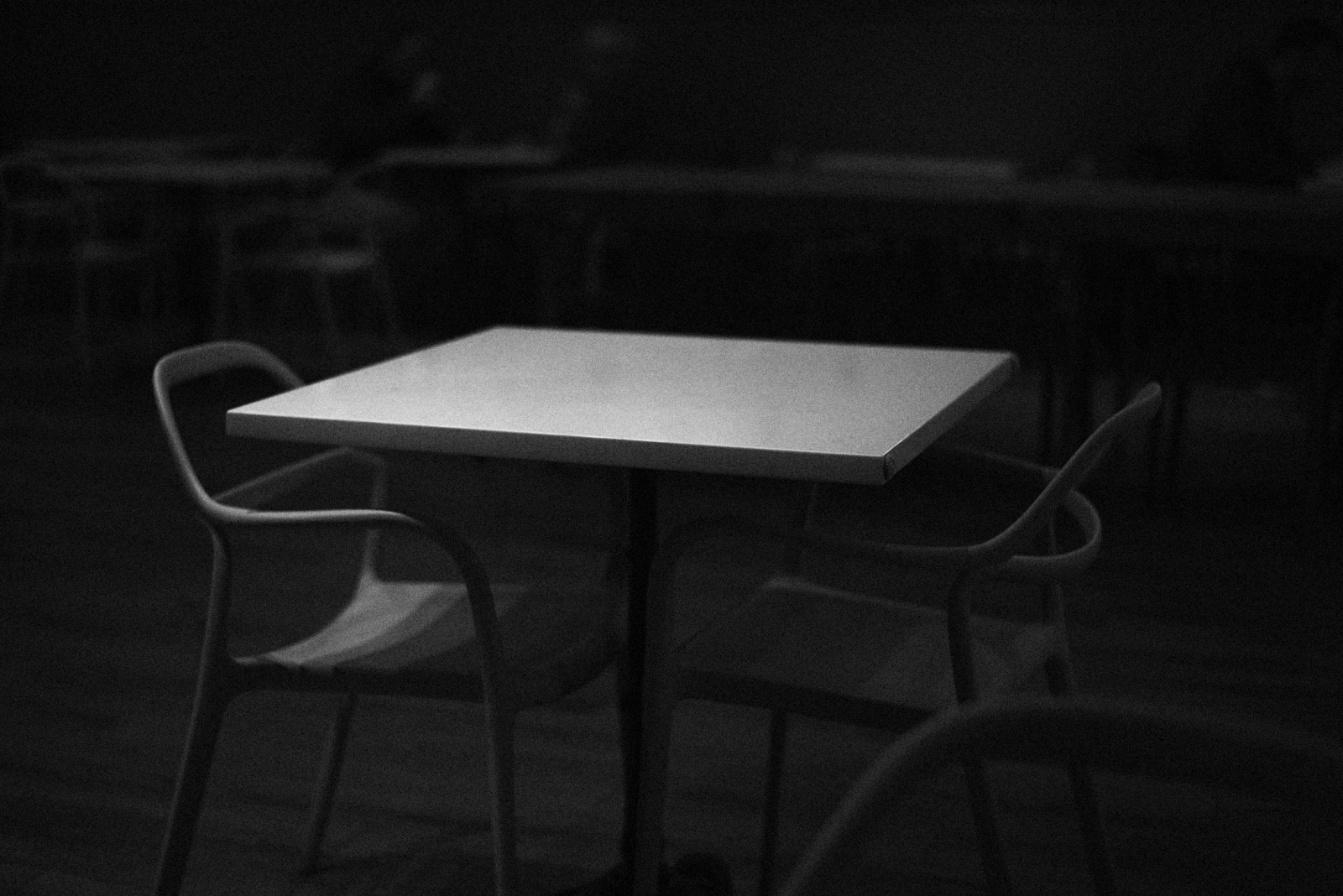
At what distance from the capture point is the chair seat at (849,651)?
165 cm

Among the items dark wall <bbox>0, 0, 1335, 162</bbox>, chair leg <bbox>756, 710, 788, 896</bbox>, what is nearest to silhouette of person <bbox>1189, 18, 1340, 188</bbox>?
dark wall <bbox>0, 0, 1335, 162</bbox>

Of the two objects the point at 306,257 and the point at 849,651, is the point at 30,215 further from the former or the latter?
the point at 849,651

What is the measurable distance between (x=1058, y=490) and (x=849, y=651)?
317 millimetres

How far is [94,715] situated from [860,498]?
2.15m

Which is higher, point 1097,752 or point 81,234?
point 1097,752

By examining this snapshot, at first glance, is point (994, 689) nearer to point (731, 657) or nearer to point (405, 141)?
point (731, 657)

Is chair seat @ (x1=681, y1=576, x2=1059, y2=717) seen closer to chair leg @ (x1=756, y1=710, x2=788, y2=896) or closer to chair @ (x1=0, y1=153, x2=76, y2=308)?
chair leg @ (x1=756, y1=710, x2=788, y2=896)

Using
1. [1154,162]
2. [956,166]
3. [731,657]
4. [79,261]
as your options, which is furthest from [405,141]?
[731,657]

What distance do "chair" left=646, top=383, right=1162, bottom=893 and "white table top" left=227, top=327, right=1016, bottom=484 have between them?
91mm

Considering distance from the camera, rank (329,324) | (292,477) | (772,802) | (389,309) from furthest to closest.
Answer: (389,309) < (329,324) < (772,802) < (292,477)

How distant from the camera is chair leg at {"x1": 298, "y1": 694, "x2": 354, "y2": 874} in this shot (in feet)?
6.84

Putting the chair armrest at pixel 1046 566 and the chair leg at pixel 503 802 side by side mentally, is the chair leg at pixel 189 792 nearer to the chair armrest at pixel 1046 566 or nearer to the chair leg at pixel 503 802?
the chair leg at pixel 503 802

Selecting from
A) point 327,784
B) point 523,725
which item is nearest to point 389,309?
point 523,725

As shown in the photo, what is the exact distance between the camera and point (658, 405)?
5.72ft
